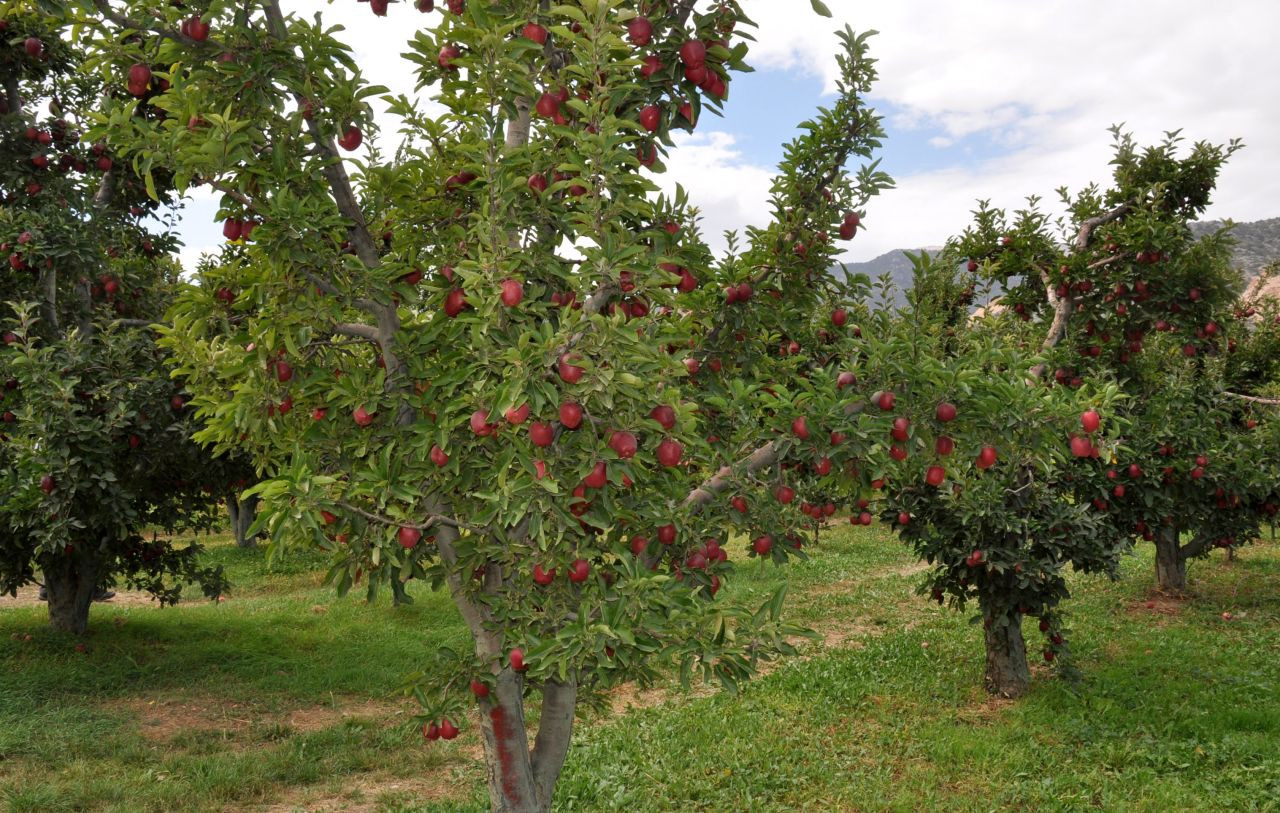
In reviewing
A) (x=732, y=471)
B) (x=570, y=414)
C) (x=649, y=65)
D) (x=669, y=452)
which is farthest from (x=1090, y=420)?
(x=649, y=65)

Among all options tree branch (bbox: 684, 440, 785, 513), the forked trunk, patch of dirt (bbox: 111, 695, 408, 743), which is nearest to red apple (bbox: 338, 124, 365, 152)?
tree branch (bbox: 684, 440, 785, 513)

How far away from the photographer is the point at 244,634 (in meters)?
12.4

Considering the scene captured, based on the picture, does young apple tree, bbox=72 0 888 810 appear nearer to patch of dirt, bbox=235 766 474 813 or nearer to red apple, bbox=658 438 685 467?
red apple, bbox=658 438 685 467

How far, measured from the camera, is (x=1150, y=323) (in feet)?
32.8

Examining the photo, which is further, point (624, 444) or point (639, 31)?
point (639, 31)

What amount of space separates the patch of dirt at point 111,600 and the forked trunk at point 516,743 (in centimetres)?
1291

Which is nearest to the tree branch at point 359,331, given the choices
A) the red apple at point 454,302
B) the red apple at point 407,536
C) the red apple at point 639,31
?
the red apple at point 454,302

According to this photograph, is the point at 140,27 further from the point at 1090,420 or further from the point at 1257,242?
the point at 1257,242

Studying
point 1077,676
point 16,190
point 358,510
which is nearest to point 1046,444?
point 358,510

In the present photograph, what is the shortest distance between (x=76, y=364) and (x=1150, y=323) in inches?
453

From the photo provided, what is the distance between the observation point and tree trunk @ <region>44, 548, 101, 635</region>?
11000 millimetres

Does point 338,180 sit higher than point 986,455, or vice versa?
point 338,180

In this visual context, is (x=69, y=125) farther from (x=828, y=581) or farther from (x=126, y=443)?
(x=828, y=581)

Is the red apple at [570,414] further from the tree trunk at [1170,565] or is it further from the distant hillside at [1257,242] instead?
the distant hillside at [1257,242]
